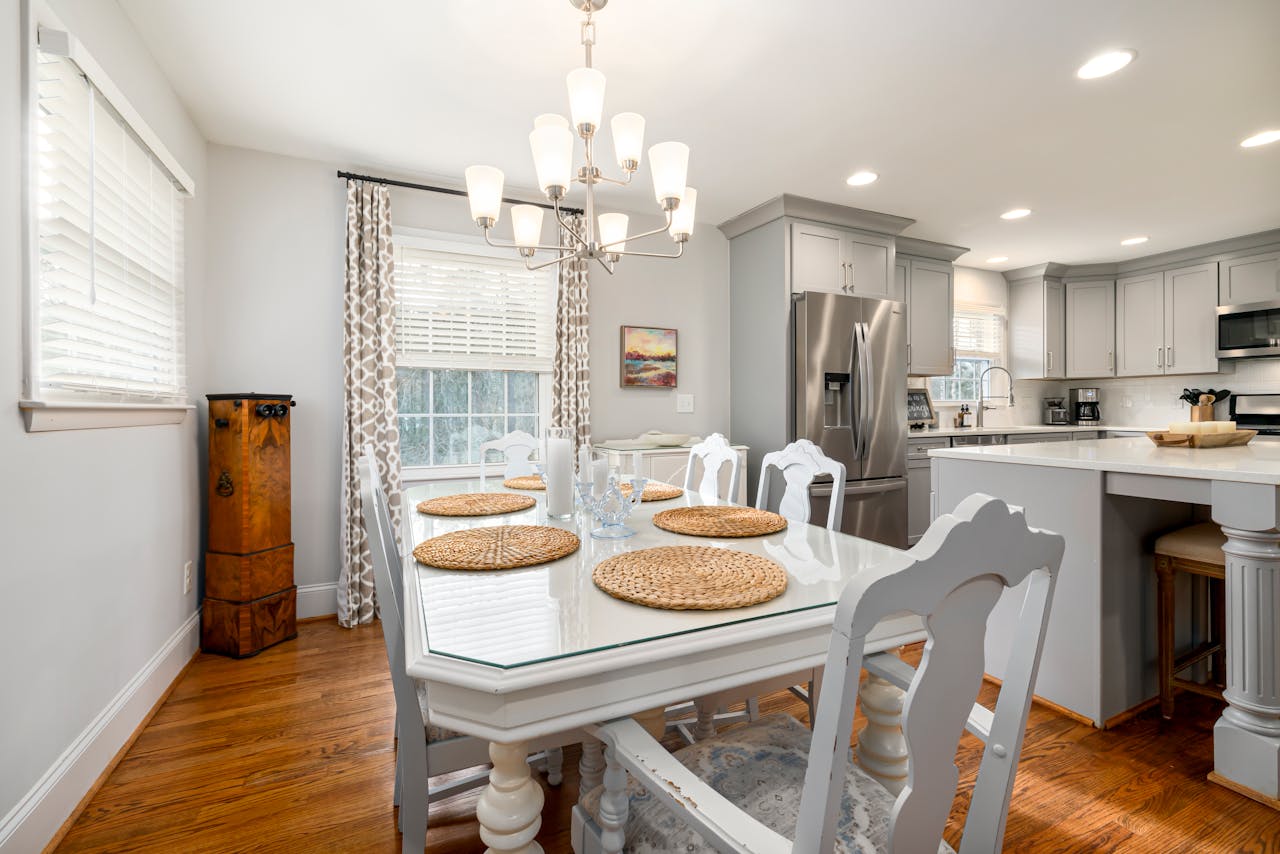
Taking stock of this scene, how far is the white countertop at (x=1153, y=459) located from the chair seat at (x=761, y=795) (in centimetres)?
152

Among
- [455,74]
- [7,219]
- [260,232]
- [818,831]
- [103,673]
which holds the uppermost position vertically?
[455,74]

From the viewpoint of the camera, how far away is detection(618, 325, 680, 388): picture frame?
4.02m

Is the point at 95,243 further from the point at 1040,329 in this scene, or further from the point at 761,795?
the point at 1040,329

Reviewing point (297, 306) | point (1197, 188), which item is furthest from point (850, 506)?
point (297, 306)

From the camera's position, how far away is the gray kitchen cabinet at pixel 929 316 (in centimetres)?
479

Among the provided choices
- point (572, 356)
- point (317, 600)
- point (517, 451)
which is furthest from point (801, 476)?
point (317, 600)

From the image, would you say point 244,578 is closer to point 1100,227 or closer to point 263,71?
point 263,71

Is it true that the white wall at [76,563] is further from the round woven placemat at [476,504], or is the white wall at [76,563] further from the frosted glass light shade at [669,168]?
the frosted glass light shade at [669,168]

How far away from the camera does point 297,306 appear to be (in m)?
3.16

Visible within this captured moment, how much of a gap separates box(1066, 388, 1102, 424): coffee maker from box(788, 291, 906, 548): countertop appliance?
318 cm


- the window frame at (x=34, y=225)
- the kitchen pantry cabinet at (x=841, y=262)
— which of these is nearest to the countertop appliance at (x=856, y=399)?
the kitchen pantry cabinet at (x=841, y=262)

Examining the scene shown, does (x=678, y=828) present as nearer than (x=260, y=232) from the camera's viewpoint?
Yes

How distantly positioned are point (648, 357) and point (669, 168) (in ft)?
7.80

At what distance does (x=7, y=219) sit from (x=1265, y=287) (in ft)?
→ 23.5
